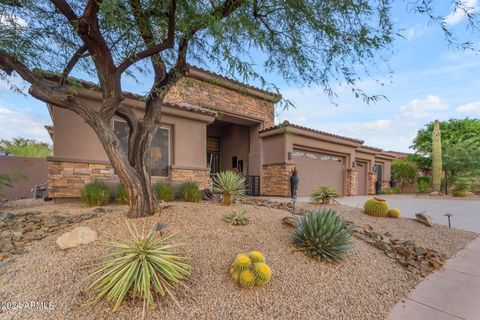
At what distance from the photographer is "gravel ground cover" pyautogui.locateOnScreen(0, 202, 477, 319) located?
7.41 ft

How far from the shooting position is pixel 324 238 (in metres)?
3.32

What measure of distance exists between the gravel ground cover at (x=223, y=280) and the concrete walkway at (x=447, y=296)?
0.42ft

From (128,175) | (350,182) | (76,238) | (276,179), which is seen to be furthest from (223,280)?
(350,182)

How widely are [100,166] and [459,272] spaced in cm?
825

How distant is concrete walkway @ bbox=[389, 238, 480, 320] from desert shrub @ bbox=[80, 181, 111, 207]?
6.22 m

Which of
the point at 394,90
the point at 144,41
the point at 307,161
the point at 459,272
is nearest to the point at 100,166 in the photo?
the point at 144,41

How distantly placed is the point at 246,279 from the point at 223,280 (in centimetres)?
29

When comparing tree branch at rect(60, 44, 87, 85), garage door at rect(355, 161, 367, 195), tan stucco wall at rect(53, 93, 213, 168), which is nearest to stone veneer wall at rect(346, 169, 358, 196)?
garage door at rect(355, 161, 367, 195)

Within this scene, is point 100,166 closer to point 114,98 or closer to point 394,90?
point 114,98

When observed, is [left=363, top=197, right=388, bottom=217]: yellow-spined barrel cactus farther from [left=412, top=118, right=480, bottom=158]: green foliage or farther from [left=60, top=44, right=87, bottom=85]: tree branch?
[left=412, top=118, right=480, bottom=158]: green foliage

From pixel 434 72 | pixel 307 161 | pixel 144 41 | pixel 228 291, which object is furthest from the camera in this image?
pixel 307 161

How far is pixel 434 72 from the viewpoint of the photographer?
6.44 meters

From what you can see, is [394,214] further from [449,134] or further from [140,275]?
[449,134]

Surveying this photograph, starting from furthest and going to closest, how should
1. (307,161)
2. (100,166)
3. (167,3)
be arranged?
1. (307,161)
2. (100,166)
3. (167,3)
